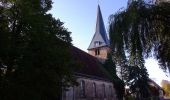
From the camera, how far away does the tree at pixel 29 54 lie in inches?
591

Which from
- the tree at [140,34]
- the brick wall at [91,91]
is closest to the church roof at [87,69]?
the brick wall at [91,91]

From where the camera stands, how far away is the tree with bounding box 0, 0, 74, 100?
15.0m

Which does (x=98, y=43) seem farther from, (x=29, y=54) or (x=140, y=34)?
(x=140, y=34)

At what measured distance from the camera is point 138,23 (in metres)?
8.97

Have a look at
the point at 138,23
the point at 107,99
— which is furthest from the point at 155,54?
the point at 107,99

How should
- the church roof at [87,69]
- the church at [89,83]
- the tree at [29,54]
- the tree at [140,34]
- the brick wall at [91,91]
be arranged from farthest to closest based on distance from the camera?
the church roof at [87,69]
the church at [89,83]
the brick wall at [91,91]
the tree at [29,54]
the tree at [140,34]

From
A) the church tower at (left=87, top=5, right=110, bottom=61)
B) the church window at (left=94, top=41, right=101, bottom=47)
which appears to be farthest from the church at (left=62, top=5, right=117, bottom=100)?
the church window at (left=94, top=41, right=101, bottom=47)

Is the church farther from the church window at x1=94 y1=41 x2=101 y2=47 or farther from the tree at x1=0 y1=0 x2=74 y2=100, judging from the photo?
the church window at x1=94 y1=41 x2=101 y2=47

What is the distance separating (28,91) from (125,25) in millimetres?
8223

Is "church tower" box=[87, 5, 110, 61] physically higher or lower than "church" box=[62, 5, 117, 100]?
higher

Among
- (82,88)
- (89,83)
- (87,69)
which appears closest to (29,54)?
(82,88)

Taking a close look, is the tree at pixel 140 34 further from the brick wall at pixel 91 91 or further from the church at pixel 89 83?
the brick wall at pixel 91 91

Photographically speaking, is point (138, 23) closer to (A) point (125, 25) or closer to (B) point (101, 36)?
(A) point (125, 25)

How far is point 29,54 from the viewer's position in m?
15.1
